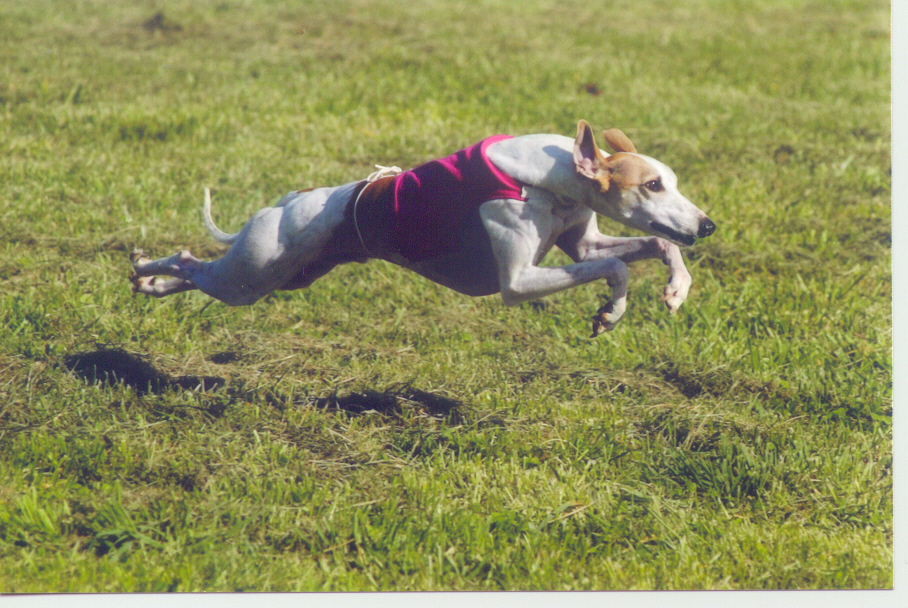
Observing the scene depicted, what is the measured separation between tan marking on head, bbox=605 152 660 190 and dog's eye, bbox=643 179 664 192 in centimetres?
1

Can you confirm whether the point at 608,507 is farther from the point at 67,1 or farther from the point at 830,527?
the point at 67,1

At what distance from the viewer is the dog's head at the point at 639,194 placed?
3.14 meters

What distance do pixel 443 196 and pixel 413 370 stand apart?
1370 mm

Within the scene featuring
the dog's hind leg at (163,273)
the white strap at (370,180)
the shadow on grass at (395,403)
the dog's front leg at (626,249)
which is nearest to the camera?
the dog's front leg at (626,249)

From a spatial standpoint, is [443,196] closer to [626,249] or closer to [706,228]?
[626,249]

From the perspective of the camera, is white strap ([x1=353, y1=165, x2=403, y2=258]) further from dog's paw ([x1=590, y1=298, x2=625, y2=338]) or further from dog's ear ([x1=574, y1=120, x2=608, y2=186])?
dog's paw ([x1=590, y1=298, x2=625, y2=338])

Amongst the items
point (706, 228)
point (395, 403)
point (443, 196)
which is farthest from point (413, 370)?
point (706, 228)

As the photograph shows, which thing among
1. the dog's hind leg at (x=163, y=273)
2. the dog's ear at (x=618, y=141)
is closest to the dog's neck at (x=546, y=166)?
the dog's ear at (x=618, y=141)

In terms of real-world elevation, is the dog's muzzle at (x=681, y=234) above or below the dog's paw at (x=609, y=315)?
above

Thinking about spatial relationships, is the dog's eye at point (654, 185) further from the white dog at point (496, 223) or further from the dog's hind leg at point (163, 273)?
the dog's hind leg at point (163, 273)

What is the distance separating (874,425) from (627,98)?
4.70 m

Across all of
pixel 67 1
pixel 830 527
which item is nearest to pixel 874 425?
pixel 830 527

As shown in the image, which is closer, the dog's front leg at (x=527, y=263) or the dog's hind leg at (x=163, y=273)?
the dog's front leg at (x=527, y=263)

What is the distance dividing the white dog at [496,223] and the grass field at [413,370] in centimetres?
77
